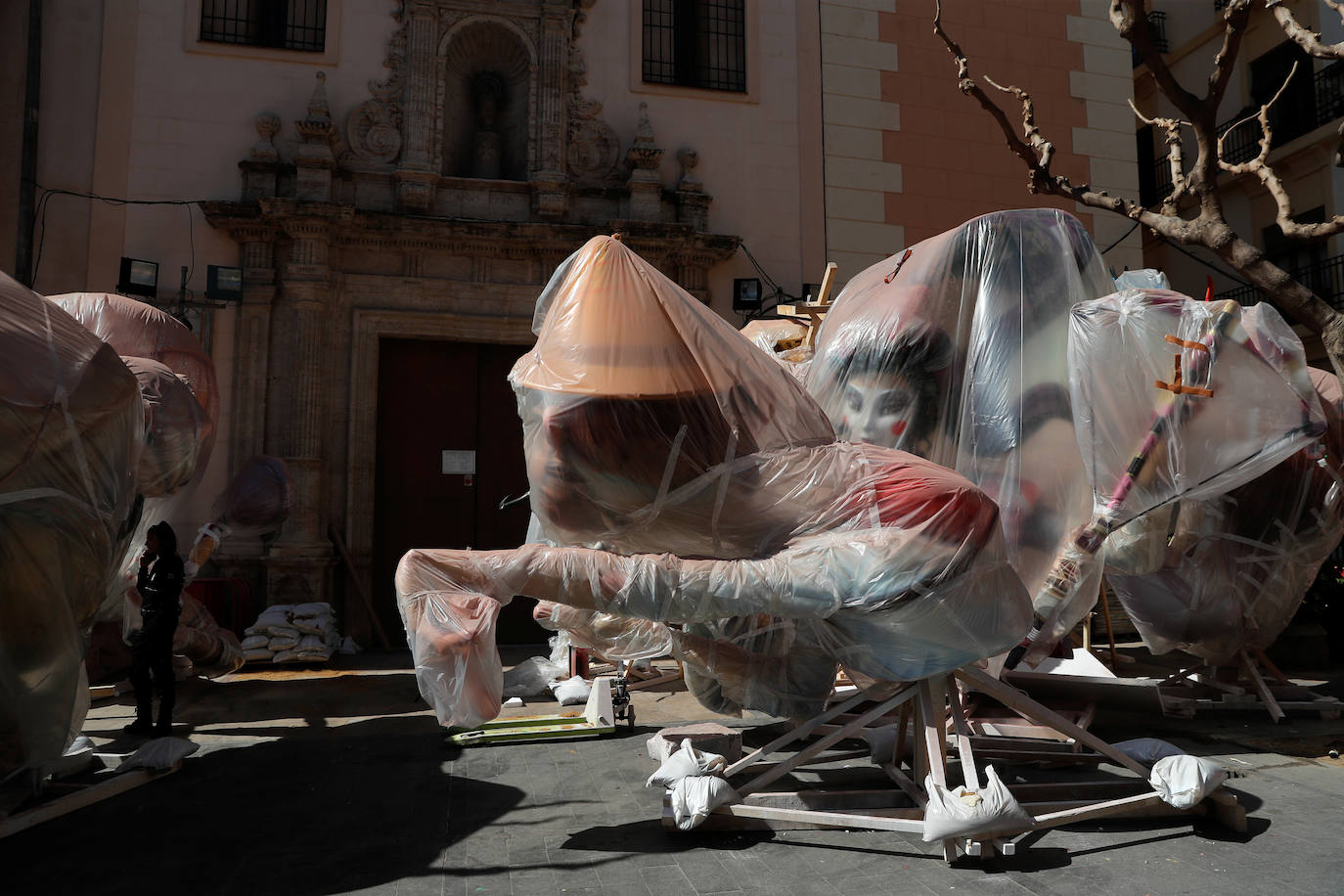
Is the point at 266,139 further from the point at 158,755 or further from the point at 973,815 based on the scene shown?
the point at 973,815

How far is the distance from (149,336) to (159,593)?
5.88 feet

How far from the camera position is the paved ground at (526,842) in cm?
350

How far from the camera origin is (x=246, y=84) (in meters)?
9.78

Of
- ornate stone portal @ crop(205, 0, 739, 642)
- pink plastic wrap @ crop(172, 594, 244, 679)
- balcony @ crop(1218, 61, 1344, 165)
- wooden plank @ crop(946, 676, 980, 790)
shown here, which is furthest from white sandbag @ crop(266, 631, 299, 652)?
balcony @ crop(1218, 61, 1344, 165)

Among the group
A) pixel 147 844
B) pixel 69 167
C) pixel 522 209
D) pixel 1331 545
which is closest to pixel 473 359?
pixel 522 209

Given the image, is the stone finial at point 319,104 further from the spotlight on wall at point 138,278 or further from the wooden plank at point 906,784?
the wooden plank at point 906,784

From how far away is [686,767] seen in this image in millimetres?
4453

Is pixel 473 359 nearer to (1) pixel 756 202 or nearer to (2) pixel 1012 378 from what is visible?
(1) pixel 756 202

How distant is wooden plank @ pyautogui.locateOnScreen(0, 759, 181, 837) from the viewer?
3.99 metres

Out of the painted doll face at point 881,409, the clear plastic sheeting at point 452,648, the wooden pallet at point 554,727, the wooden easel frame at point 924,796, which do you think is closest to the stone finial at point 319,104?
the wooden pallet at point 554,727

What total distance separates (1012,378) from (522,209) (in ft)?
23.1

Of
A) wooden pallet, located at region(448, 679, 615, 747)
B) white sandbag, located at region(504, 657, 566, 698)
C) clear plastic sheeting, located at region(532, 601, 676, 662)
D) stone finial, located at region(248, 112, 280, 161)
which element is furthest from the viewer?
stone finial, located at region(248, 112, 280, 161)

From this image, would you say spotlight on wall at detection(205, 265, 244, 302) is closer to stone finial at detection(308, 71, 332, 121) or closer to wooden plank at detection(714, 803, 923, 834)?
stone finial at detection(308, 71, 332, 121)

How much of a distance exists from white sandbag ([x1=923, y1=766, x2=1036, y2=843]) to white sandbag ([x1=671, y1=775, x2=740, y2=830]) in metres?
0.85
